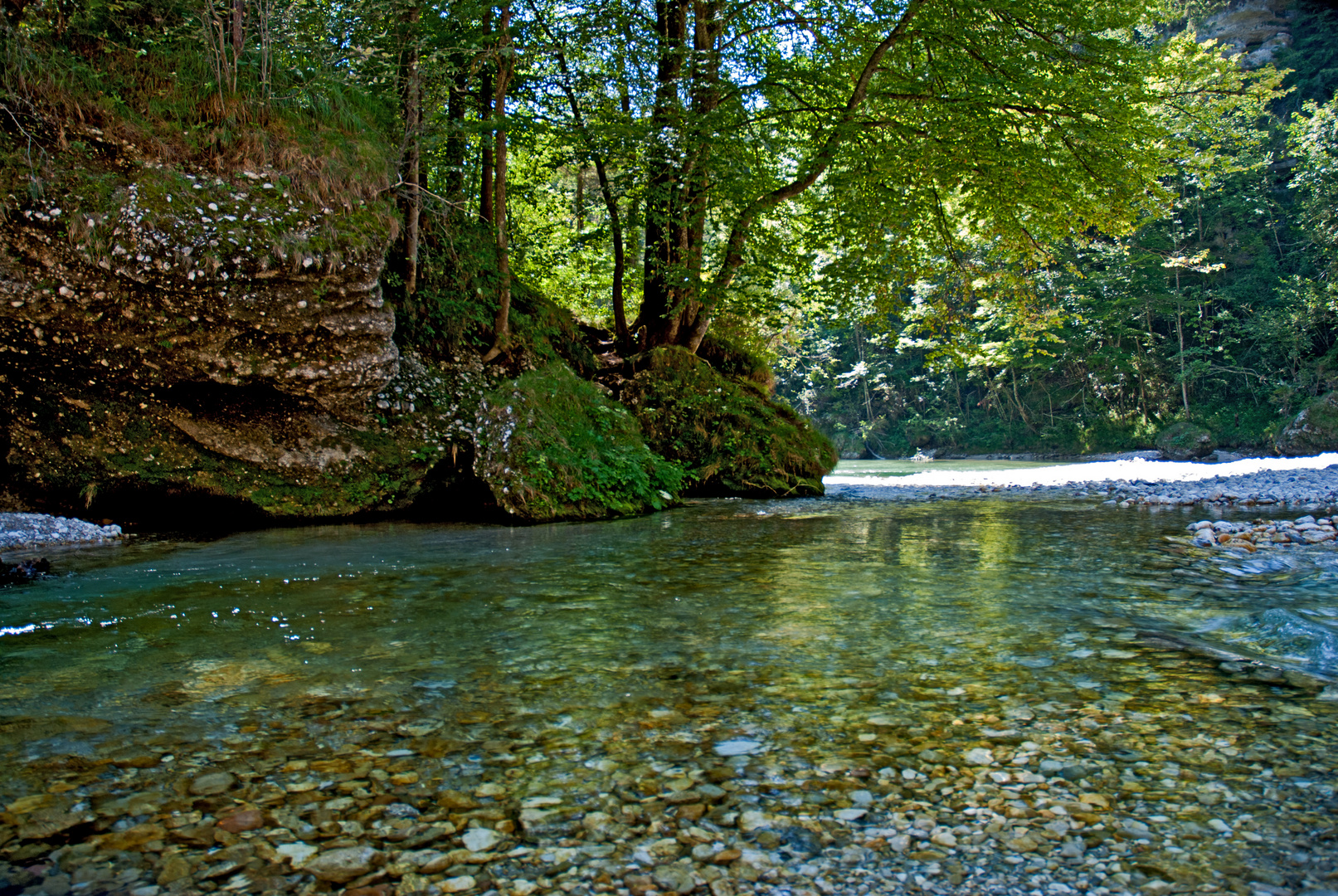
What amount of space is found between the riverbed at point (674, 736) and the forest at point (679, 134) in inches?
194

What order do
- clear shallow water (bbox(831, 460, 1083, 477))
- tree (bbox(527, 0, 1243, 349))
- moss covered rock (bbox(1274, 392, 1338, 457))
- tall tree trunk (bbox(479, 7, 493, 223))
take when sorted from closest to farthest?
1. tree (bbox(527, 0, 1243, 349))
2. tall tree trunk (bbox(479, 7, 493, 223))
3. clear shallow water (bbox(831, 460, 1083, 477))
4. moss covered rock (bbox(1274, 392, 1338, 457))

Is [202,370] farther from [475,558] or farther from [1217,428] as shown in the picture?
[1217,428]

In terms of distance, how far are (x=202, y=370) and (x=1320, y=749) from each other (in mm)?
8575

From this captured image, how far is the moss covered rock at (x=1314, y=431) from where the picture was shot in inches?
1245

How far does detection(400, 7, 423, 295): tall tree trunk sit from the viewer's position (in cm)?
902

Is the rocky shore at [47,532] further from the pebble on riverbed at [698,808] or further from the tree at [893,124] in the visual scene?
the tree at [893,124]

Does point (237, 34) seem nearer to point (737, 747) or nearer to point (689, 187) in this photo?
point (689, 187)

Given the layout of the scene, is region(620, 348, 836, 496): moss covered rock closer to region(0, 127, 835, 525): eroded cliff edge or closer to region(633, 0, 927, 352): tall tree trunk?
region(633, 0, 927, 352): tall tree trunk

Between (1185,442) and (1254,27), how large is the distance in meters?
27.3

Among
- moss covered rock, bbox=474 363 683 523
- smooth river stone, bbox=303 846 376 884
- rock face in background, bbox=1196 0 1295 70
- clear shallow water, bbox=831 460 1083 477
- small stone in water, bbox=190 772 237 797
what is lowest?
clear shallow water, bbox=831 460 1083 477

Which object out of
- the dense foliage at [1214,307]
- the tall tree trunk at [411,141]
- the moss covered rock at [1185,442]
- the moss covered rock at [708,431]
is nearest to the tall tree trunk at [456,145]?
the tall tree trunk at [411,141]

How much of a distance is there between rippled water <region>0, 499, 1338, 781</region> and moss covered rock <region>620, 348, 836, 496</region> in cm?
554

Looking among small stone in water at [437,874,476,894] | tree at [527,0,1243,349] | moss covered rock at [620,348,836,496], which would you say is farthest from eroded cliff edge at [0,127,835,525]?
small stone in water at [437,874,476,894]

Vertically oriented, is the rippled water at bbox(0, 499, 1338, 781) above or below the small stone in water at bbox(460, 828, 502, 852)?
above
